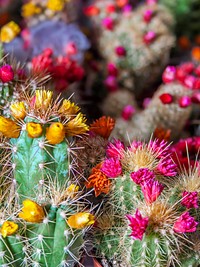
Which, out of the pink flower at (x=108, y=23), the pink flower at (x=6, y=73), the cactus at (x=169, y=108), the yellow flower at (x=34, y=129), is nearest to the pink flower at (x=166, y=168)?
the yellow flower at (x=34, y=129)

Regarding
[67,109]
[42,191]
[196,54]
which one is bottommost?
[196,54]

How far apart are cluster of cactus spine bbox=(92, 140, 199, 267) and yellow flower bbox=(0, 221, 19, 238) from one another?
187 millimetres

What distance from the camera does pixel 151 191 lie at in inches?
37.9

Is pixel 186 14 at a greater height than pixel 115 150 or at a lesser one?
lesser

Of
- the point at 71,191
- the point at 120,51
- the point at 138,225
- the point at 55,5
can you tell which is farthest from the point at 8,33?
the point at 138,225

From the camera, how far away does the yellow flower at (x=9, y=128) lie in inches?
39.2

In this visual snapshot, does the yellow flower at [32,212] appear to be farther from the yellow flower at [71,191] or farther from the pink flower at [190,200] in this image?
the pink flower at [190,200]

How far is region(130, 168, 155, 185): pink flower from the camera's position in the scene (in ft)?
3.20

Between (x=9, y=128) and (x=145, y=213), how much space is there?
292mm

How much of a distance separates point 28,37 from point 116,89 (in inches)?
14.0

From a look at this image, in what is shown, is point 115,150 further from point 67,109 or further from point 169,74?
point 169,74

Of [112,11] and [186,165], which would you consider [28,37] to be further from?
[186,165]

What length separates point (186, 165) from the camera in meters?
1.23

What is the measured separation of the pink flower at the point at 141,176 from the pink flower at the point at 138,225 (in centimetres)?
6
